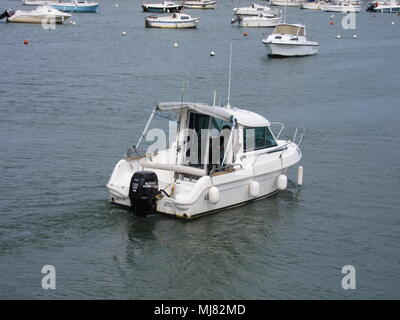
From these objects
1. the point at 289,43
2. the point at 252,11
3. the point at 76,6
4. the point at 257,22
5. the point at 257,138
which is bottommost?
the point at 257,138

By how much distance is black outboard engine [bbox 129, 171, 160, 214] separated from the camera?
2062 centimetres

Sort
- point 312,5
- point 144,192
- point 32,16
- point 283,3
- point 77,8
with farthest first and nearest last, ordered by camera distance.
A: point 283,3 < point 312,5 < point 77,8 < point 32,16 < point 144,192

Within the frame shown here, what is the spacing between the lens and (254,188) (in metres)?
22.6

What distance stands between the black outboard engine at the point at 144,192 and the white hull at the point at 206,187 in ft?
1.31

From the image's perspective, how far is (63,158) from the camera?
2773 cm

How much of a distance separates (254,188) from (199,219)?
2.14 meters

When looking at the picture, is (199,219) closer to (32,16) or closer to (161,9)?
→ (32,16)

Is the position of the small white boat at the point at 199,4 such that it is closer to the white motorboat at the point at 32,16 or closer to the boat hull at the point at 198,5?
the boat hull at the point at 198,5

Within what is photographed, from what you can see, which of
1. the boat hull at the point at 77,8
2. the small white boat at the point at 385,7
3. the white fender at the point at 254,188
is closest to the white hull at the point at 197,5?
the boat hull at the point at 77,8

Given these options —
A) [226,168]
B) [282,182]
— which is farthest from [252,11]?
[226,168]

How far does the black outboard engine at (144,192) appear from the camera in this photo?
67.7 feet
